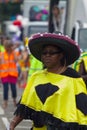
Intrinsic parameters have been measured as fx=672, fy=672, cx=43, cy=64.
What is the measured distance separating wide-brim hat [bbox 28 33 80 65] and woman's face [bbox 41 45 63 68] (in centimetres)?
5

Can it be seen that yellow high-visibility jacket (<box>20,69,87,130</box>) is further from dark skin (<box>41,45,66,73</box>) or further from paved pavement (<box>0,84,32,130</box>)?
paved pavement (<box>0,84,32,130</box>)

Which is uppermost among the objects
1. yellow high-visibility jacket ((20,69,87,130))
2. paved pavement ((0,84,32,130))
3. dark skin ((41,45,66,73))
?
dark skin ((41,45,66,73))

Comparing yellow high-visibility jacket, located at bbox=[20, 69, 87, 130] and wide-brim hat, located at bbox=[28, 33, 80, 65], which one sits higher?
wide-brim hat, located at bbox=[28, 33, 80, 65]

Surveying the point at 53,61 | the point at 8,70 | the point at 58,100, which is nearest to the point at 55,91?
the point at 58,100

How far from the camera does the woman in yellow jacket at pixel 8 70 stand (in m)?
15.0

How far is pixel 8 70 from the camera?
594 inches

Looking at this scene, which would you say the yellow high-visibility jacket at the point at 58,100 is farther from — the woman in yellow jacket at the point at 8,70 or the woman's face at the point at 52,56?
the woman in yellow jacket at the point at 8,70

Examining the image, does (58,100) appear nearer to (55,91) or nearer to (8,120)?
(55,91)

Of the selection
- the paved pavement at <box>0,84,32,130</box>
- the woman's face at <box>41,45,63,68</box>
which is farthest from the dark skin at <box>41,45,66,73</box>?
the paved pavement at <box>0,84,32,130</box>

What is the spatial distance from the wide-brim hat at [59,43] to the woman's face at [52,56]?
0.05 meters

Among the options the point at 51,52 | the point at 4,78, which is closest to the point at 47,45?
the point at 51,52

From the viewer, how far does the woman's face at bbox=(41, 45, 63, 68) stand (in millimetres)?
→ 5363

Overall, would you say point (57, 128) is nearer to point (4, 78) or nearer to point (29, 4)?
point (4, 78)

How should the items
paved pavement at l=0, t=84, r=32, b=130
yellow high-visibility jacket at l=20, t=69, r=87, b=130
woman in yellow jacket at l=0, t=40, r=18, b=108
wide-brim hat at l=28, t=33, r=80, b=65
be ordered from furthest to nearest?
woman in yellow jacket at l=0, t=40, r=18, b=108, paved pavement at l=0, t=84, r=32, b=130, wide-brim hat at l=28, t=33, r=80, b=65, yellow high-visibility jacket at l=20, t=69, r=87, b=130
